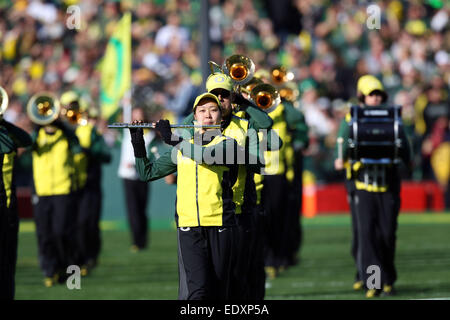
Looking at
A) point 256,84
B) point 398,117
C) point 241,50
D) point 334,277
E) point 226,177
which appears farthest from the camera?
point 241,50

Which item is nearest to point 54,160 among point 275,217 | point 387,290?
point 275,217

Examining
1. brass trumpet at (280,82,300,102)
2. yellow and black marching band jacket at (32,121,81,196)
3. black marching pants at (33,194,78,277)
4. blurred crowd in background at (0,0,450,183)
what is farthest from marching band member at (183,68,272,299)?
→ blurred crowd in background at (0,0,450,183)

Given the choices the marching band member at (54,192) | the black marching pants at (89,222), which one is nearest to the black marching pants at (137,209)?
the black marching pants at (89,222)

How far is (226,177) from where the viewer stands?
8297 millimetres

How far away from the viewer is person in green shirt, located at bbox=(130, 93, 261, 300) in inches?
320

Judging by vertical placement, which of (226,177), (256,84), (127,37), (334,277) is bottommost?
(334,277)

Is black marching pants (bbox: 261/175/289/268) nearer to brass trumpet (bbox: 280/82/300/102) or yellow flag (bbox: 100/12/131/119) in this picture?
brass trumpet (bbox: 280/82/300/102)

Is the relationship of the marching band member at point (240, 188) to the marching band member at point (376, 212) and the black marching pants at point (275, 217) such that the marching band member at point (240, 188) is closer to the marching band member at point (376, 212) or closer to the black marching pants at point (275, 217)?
the marching band member at point (376, 212)

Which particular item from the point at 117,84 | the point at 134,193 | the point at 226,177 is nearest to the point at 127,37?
the point at 117,84

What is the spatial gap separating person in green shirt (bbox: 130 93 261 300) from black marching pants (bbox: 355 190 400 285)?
13.2 ft

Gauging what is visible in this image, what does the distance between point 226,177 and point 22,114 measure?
15.3 m

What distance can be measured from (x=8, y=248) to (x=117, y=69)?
405 inches

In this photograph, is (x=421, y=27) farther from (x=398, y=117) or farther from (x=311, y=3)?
(x=398, y=117)

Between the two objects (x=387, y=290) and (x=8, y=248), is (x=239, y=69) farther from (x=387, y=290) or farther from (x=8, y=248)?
(x=387, y=290)
